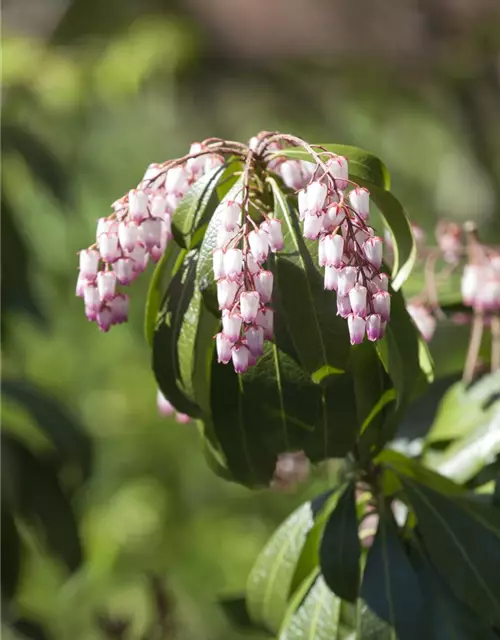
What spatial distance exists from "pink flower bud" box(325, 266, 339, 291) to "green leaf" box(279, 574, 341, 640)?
17.1 inches

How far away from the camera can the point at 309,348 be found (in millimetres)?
816

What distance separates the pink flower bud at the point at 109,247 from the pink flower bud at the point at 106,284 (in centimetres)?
1

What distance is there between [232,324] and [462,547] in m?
0.41

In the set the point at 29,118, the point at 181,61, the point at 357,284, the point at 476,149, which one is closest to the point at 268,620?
the point at 357,284

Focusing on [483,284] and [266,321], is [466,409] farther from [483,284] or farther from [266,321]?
[266,321]

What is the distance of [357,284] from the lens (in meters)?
0.72

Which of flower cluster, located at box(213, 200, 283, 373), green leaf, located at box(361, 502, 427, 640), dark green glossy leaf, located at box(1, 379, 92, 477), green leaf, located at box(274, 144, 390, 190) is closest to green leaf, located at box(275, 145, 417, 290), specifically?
green leaf, located at box(274, 144, 390, 190)

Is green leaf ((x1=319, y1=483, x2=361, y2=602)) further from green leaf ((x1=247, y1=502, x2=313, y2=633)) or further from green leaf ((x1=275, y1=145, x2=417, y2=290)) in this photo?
green leaf ((x1=275, y1=145, x2=417, y2=290))

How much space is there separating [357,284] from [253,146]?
20 centimetres

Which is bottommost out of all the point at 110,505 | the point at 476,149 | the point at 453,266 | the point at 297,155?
the point at 110,505

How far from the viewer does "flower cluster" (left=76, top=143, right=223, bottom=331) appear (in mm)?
815

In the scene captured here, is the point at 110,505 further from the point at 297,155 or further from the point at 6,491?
the point at 297,155

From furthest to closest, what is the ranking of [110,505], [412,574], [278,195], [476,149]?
[476,149] < [110,505] < [412,574] < [278,195]

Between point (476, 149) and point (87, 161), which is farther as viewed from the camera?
point (476, 149)
